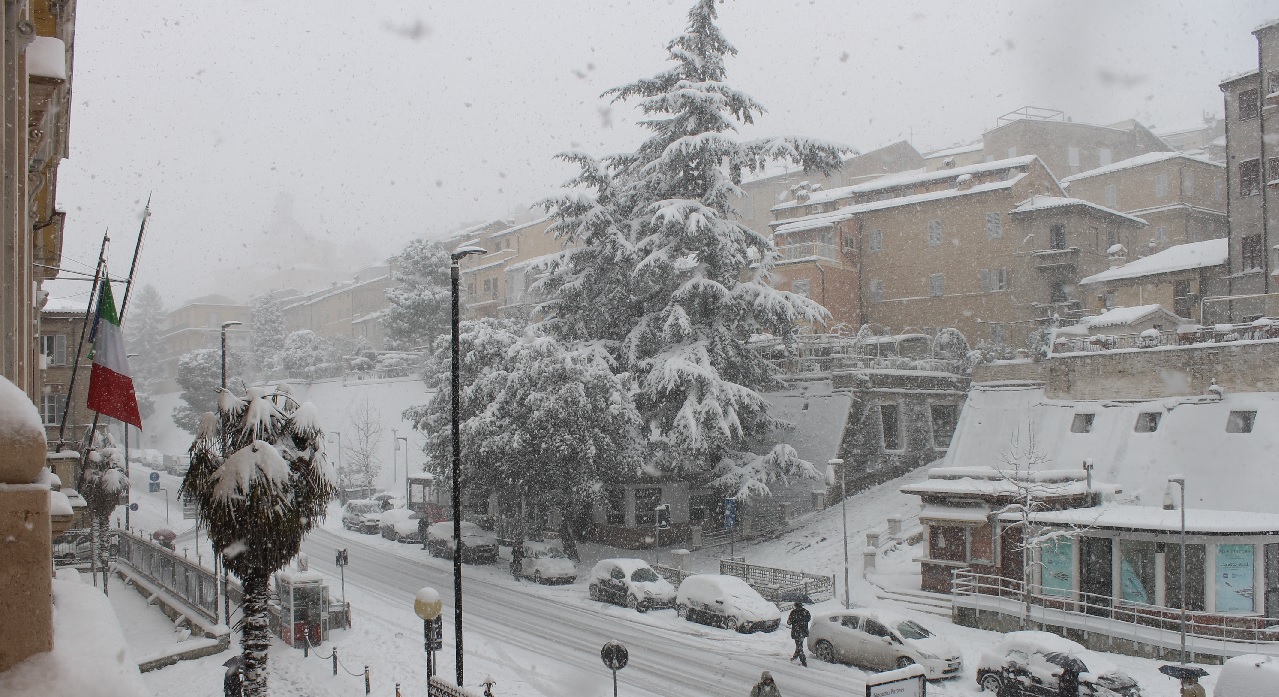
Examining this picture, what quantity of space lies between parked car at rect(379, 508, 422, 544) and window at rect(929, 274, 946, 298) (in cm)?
3079

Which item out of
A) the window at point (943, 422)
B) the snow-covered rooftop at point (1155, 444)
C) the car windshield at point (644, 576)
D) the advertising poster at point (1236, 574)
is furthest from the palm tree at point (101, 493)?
the window at point (943, 422)

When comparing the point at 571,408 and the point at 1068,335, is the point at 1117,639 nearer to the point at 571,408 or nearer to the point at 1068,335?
the point at 571,408

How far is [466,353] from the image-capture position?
3553 cm

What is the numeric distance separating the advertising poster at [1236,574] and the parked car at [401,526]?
30.4 metres

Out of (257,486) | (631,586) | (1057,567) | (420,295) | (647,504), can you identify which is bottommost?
(631,586)

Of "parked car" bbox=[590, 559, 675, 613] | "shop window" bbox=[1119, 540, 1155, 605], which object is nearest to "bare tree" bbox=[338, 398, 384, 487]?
"parked car" bbox=[590, 559, 675, 613]

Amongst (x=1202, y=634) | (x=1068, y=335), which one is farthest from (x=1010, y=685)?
(x=1068, y=335)

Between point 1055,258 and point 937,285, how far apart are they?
6.49 meters

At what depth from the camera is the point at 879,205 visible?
176 ft

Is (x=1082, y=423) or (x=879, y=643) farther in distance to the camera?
(x=1082, y=423)

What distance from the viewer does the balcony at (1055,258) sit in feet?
155

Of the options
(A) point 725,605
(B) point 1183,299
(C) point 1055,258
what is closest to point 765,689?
(A) point 725,605

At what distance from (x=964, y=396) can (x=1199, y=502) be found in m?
15.6

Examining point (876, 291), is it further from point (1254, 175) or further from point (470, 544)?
point (470, 544)
